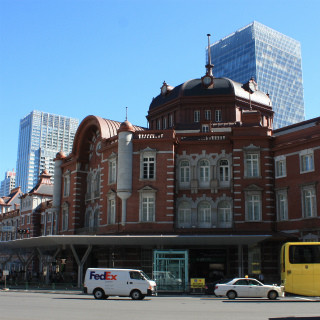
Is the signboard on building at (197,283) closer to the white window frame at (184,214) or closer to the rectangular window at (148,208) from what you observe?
the white window frame at (184,214)

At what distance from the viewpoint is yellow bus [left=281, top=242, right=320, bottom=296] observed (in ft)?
85.1

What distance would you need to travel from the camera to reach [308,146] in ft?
124

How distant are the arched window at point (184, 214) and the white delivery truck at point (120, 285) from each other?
1347cm

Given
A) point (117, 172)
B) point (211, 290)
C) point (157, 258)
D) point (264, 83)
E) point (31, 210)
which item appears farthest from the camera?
point (264, 83)

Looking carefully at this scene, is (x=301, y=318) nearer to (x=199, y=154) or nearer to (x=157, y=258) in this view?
(x=157, y=258)

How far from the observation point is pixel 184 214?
1641 inches

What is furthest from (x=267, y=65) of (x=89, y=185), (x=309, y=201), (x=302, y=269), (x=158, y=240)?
(x=302, y=269)

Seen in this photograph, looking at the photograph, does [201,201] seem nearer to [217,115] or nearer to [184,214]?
[184,214]

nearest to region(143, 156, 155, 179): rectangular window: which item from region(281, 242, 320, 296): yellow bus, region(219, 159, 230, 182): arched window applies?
region(219, 159, 230, 182): arched window

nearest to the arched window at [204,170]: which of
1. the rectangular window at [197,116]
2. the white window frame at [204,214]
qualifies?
the white window frame at [204,214]

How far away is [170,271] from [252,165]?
1127 cm

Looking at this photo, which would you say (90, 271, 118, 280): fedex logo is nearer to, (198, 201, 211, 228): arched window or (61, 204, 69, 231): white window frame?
(198, 201, 211, 228): arched window

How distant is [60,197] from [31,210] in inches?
784

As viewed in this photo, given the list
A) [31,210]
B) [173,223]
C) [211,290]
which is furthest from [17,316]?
[31,210]
